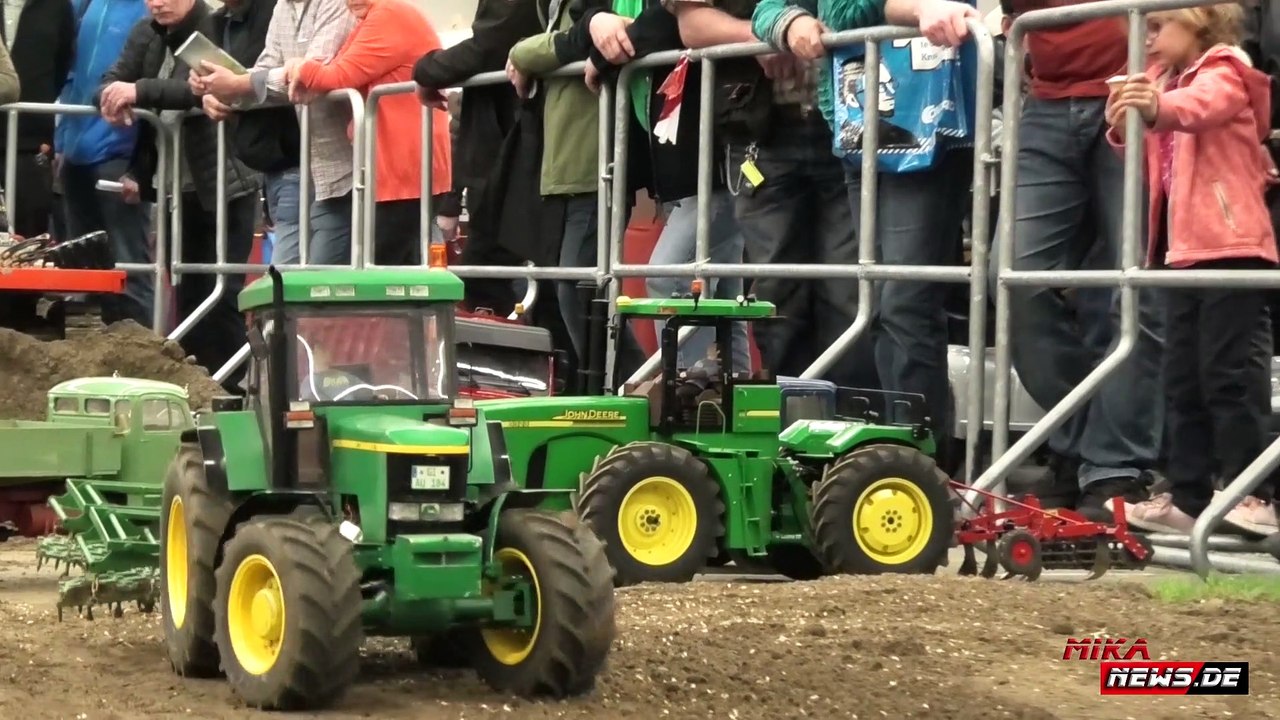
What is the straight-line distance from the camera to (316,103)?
1303 cm

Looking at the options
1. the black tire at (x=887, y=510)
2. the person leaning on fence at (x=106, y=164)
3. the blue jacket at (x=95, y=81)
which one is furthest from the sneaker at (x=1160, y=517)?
the blue jacket at (x=95, y=81)

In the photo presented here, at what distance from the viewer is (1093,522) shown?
332 inches

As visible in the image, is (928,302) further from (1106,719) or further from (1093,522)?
(1106,719)

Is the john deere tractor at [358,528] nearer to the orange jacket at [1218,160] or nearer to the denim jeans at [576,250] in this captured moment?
the orange jacket at [1218,160]

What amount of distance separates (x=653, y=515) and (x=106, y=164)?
7.36m

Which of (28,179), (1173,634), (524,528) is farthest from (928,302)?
(28,179)

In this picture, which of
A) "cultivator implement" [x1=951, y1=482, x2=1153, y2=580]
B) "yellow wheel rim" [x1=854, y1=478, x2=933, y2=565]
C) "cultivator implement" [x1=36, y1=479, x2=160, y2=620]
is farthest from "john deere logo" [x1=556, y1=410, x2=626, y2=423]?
"cultivator implement" [x1=36, y1=479, x2=160, y2=620]

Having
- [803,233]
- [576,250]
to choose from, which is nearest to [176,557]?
[803,233]

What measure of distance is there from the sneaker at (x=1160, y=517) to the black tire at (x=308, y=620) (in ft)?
12.2

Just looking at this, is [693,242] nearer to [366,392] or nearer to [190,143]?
[366,392]

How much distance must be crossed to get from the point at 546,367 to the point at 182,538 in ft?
12.7

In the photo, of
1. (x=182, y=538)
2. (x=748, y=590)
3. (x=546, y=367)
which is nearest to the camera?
(x=182, y=538)

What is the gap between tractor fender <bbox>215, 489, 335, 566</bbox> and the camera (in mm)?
6629

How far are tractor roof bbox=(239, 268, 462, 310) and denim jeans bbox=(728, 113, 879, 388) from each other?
339cm
